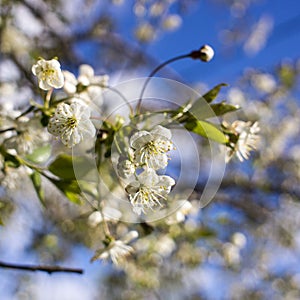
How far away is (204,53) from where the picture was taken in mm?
1029

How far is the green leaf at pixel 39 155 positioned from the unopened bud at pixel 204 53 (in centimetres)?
43

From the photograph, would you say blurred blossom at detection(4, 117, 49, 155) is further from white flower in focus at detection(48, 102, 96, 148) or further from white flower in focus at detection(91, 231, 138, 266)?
white flower in focus at detection(91, 231, 138, 266)

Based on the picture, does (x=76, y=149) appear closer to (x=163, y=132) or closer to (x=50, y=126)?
(x=50, y=126)

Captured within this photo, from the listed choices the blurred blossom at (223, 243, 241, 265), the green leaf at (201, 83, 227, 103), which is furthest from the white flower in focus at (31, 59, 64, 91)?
the blurred blossom at (223, 243, 241, 265)

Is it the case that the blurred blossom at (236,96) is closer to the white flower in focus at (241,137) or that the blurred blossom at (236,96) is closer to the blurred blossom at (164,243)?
the blurred blossom at (164,243)

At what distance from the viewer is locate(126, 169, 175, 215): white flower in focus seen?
2.53 ft

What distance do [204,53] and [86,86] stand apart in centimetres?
30

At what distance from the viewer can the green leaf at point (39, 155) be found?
0.98m

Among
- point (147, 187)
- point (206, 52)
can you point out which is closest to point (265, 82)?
point (206, 52)

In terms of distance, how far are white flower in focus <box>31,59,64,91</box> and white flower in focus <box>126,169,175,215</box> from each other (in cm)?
26

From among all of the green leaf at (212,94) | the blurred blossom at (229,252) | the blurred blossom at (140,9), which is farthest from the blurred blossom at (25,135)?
the blurred blossom at (140,9)

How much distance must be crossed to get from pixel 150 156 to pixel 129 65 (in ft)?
10.3

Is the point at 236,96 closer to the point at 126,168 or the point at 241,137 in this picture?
the point at 241,137

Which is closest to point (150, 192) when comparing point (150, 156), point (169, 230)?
point (150, 156)
